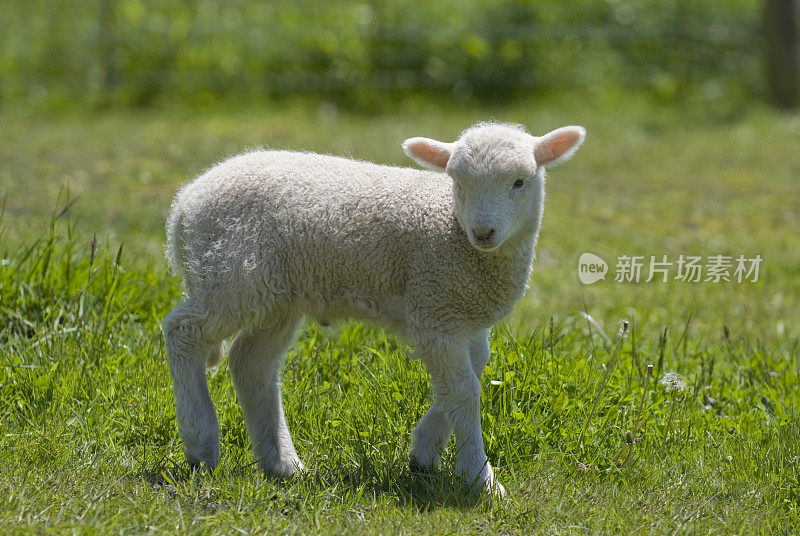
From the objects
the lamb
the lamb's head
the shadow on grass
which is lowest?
the shadow on grass

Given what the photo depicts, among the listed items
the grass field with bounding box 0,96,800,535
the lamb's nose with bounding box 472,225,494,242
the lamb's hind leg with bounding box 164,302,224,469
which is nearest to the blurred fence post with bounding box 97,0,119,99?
the grass field with bounding box 0,96,800,535

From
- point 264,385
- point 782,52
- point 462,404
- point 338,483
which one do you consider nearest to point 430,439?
point 462,404

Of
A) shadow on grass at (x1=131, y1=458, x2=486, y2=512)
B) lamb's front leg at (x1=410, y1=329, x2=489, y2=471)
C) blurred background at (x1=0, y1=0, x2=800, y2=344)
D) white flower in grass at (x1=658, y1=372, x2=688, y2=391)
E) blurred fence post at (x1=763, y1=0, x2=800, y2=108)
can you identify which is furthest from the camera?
blurred fence post at (x1=763, y1=0, x2=800, y2=108)

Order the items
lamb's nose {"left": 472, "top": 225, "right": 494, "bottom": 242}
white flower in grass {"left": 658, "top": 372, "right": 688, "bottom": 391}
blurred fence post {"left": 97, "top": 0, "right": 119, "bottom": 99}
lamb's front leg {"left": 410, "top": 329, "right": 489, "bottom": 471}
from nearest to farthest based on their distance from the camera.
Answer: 1. lamb's nose {"left": 472, "top": 225, "right": 494, "bottom": 242}
2. lamb's front leg {"left": 410, "top": 329, "right": 489, "bottom": 471}
3. white flower in grass {"left": 658, "top": 372, "right": 688, "bottom": 391}
4. blurred fence post {"left": 97, "top": 0, "right": 119, "bottom": 99}

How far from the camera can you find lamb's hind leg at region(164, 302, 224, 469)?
3.69 metres

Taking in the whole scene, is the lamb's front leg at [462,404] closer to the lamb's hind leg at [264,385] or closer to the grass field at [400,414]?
the grass field at [400,414]

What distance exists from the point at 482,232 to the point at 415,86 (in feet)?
29.1

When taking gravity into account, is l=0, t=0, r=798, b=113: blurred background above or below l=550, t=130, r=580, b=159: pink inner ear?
below

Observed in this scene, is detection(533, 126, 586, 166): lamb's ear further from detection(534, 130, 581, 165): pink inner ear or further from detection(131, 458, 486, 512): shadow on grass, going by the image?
detection(131, 458, 486, 512): shadow on grass

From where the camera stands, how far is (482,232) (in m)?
3.37

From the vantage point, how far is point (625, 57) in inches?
492

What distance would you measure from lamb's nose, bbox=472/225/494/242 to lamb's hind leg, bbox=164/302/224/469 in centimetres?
108

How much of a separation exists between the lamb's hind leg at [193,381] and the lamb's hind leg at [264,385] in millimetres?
209

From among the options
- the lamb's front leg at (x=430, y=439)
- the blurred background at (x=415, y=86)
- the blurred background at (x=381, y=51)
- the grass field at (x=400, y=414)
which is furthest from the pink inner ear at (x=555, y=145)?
the blurred background at (x=381, y=51)
